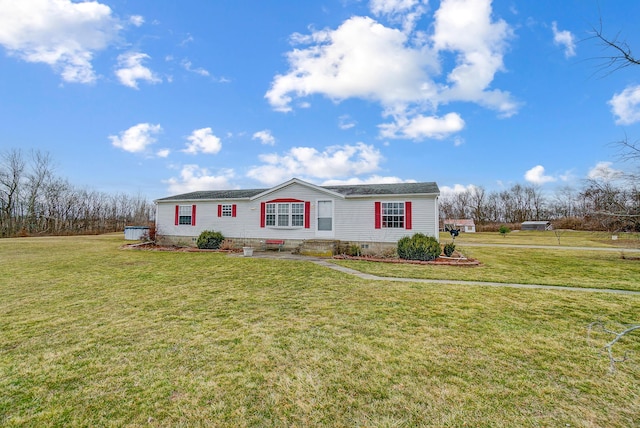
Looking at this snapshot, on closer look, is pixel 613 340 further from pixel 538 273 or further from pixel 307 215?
pixel 307 215

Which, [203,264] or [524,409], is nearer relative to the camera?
[524,409]

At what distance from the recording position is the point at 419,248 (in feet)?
41.6

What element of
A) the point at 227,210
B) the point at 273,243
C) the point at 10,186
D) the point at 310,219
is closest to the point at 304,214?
the point at 310,219

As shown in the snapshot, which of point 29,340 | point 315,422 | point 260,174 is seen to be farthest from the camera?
point 260,174

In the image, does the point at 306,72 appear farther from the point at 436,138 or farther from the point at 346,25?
the point at 436,138

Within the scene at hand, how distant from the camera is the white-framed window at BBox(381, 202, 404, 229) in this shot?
46.6 feet

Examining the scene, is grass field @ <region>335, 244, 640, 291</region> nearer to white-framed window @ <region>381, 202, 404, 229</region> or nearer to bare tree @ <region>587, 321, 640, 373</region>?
white-framed window @ <region>381, 202, 404, 229</region>

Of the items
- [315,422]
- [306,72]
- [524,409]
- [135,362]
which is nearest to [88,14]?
[306,72]

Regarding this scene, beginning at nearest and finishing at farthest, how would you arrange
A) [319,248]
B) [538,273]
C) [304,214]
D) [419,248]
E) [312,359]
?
[312,359] → [538,273] → [419,248] → [319,248] → [304,214]

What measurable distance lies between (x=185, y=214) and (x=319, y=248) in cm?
1019

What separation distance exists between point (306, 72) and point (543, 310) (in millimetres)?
12961

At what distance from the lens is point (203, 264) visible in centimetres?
1140

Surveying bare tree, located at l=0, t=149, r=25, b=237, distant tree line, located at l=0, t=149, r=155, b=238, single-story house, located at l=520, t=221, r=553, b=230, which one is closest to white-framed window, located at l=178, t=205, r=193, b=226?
distant tree line, located at l=0, t=149, r=155, b=238

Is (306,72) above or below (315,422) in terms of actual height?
above
